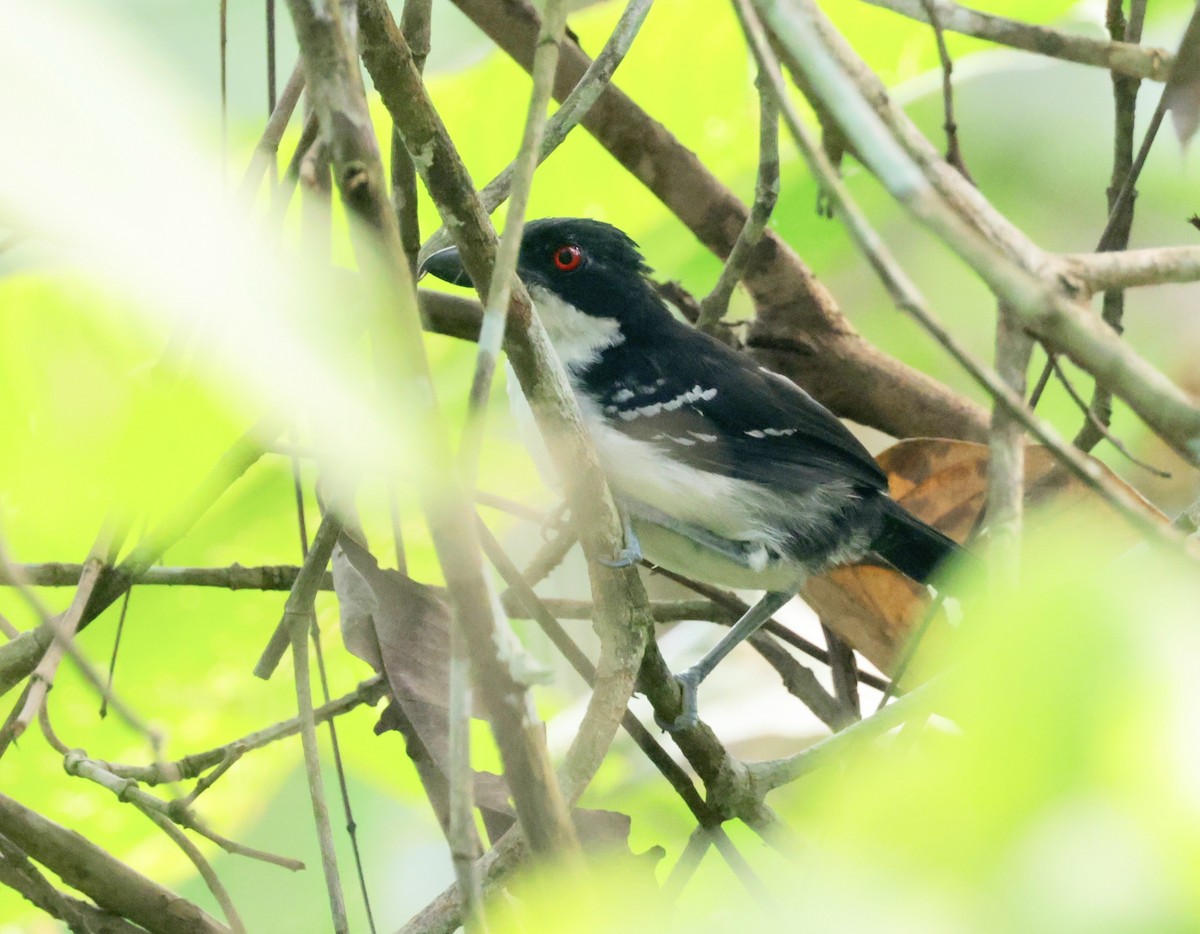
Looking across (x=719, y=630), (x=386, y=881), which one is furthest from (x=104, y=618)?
(x=719, y=630)

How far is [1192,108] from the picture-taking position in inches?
69.7

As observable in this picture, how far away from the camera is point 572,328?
2.52m

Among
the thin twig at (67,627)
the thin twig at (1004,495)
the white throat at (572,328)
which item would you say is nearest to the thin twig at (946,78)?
the thin twig at (1004,495)

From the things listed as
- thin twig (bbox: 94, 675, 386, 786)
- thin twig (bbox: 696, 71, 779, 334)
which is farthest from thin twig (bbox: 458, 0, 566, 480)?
thin twig (bbox: 696, 71, 779, 334)

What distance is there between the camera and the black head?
95.3 inches

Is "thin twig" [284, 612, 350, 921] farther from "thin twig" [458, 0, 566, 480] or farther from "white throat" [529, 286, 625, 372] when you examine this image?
"white throat" [529, 286, 625, 372]

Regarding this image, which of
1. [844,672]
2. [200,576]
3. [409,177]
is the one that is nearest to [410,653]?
[200,576]

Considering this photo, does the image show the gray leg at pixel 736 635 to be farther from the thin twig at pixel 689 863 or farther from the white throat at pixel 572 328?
the white throat at pixel 572 328

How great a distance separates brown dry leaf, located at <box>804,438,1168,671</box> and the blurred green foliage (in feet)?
1.01

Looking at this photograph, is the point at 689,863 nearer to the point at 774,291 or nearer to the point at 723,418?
the point at 723,418

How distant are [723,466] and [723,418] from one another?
0.10 metres

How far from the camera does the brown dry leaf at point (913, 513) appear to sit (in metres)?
2.26

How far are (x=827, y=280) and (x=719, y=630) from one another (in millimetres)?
1022

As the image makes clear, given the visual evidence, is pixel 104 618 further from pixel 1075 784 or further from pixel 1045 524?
pixel 1075 784
